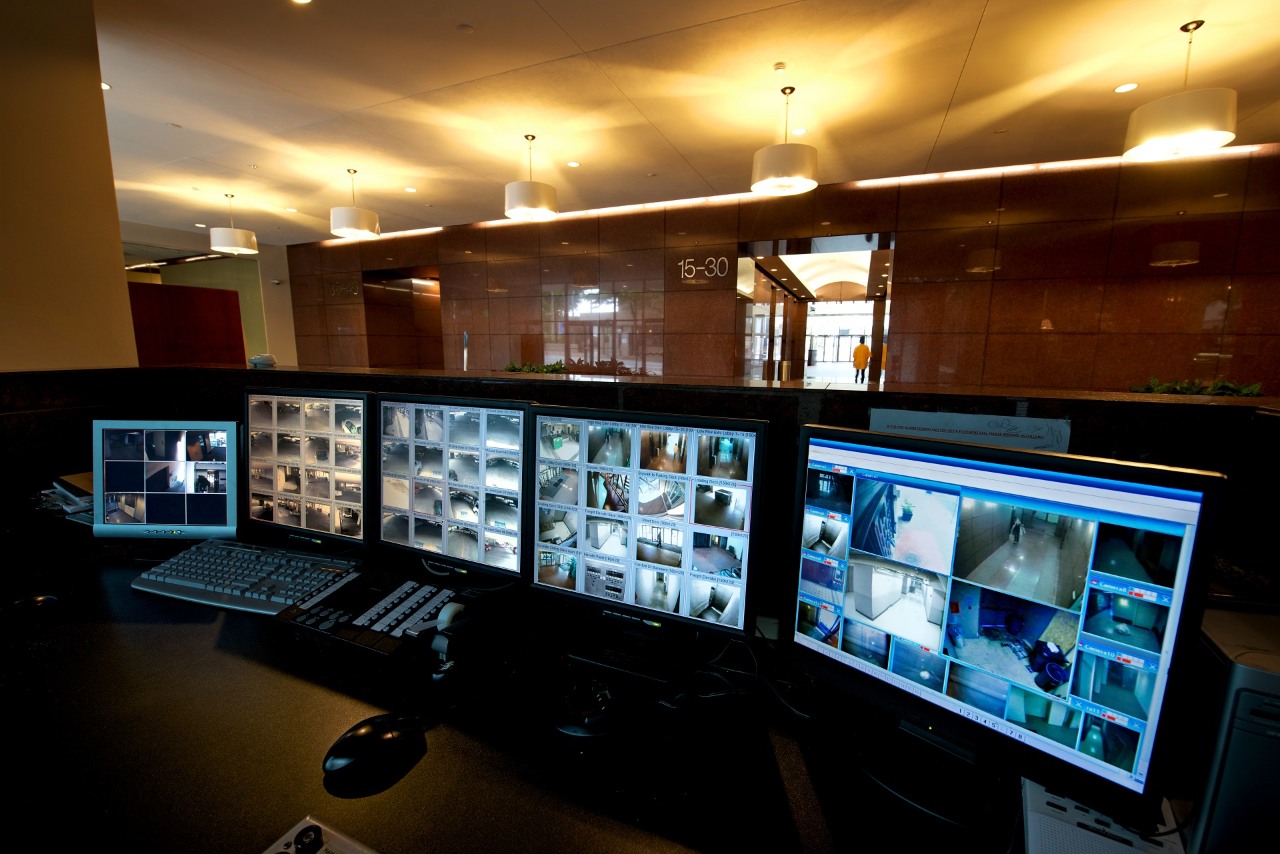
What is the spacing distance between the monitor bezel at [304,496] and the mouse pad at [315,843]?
0.77 meters

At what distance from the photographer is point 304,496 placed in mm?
1421

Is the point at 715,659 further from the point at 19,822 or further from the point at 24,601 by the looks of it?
the point at 24,601

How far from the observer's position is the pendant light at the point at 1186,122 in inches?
107

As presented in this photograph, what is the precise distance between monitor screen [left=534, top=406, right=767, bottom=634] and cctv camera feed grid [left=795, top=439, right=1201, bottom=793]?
0.14m

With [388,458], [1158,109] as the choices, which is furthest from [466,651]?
[1158,109]

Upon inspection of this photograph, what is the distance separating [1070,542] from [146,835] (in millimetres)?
1301

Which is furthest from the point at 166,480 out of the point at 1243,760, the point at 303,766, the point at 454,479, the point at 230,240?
the point at 230,240

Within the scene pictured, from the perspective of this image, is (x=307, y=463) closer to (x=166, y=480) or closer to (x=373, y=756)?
(x=166, y=480)

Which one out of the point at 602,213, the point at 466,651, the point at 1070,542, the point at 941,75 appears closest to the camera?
the point at 1070,542

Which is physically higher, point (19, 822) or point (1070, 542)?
point (1070, 542)

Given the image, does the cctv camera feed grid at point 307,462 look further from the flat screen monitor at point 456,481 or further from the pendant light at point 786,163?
the pendant light at point 786,163

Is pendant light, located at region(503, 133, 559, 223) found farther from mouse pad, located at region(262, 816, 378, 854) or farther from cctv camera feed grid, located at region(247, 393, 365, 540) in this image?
mouse pad, located at region(262, 816, 378, 854)

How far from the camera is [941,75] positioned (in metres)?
3.21

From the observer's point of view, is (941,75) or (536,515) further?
(941,75)
